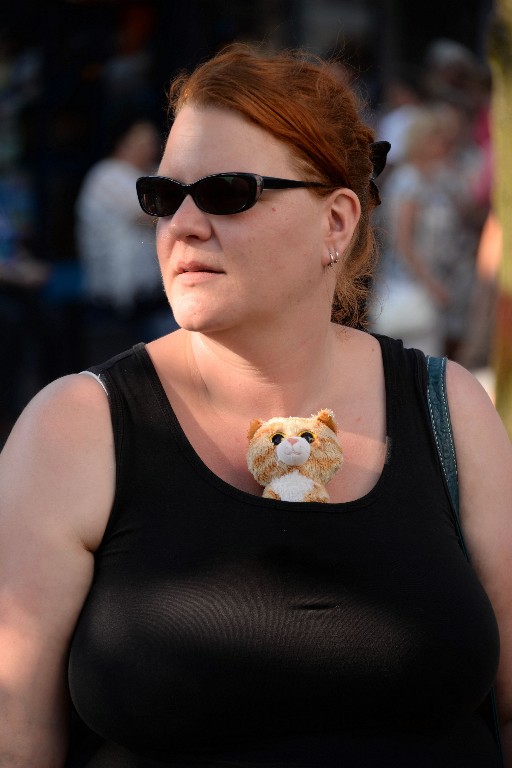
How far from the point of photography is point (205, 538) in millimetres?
1954

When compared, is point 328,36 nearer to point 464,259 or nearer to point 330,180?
point 464,259

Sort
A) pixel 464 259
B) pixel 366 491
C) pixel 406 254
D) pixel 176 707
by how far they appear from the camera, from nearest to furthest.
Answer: pixel 176 707 → pixel 366 491 → pixel 406 254 → pixel 464 259

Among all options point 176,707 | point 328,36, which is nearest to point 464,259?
point 328,36

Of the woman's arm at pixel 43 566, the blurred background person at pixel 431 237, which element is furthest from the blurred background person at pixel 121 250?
the woman's arm at pixel 43 566

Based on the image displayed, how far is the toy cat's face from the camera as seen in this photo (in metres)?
2.03

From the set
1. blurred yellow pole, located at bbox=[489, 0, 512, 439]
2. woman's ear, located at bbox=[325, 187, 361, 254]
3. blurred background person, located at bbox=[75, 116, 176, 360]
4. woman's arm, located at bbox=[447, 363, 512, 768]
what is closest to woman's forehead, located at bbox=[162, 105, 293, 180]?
woman's ear, located at bbox=[325, 187, 361, 254]

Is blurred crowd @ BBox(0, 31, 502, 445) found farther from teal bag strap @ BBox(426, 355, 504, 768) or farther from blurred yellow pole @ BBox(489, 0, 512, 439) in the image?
teal bag strap @ BBox(426, 355, 504, 768)

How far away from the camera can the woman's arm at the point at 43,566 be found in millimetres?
1919

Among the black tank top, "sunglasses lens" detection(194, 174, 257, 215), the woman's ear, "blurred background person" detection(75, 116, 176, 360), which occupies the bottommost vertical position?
"blurred background person" detection(75, 116, 176, 360)

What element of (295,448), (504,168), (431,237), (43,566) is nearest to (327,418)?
(295,448)

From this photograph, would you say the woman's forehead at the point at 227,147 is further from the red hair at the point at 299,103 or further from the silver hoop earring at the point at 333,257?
the silver hoop earring at the point at 333,257

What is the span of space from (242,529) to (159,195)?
677mm

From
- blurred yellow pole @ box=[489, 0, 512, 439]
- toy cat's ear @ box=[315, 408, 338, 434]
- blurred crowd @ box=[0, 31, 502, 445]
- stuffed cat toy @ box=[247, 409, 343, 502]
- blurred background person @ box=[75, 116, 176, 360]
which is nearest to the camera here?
stuffed cat toy @ box=[247, 409, 343, 502]

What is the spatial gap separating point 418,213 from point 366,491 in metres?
5.48
